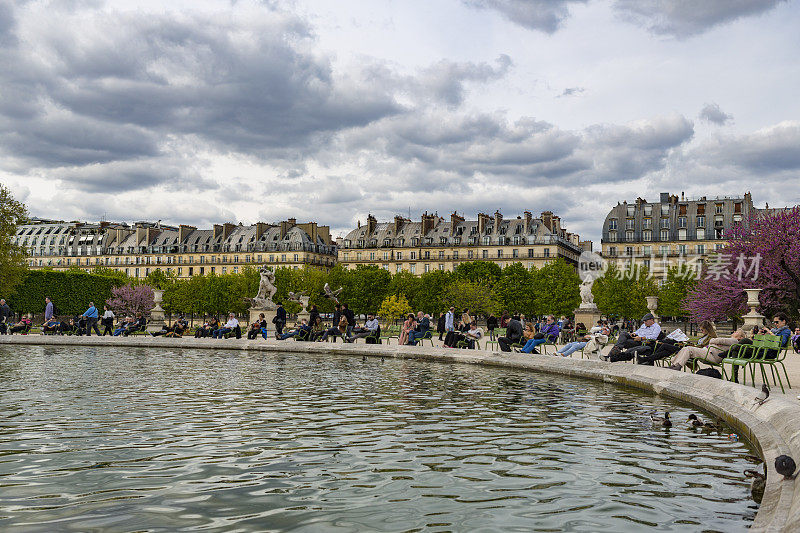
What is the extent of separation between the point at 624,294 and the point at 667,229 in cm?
2266

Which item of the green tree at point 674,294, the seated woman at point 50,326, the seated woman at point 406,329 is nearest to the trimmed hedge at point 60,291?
the seated woman at point 50,326

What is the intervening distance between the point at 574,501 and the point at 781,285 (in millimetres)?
31141

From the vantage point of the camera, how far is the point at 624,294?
7419 cm

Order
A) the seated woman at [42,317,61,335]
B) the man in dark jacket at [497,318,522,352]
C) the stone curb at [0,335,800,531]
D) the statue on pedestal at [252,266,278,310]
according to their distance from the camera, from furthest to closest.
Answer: the statue on pedestal at [252,266,278,310]
the seated woman at [42,317,61,335]
the man in dark jacket at [497,318,522,352]
the stone curb at [0,335,800,531]

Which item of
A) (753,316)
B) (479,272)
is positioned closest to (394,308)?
(479,272)

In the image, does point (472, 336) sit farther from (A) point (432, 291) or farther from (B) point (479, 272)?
(A) point (432, 291)

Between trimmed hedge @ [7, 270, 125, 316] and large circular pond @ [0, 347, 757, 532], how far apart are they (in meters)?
49.4

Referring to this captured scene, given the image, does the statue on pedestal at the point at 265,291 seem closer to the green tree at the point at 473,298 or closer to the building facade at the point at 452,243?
the green tree at the point at 473,298

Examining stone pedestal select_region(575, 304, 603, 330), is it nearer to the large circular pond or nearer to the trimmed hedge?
the large circular pond

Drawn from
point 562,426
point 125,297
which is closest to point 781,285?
point 562,426

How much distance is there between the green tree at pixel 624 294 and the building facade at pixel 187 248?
151 feet

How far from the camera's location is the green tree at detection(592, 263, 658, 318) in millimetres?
73312

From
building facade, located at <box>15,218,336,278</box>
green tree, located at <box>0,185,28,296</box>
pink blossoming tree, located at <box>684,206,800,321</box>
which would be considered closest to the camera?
pink blossoming tree, located at <box>684,206,800,321</box>

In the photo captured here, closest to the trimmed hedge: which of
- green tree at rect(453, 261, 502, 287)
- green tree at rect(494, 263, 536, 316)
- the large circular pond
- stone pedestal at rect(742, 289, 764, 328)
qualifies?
green tree at rect(453, 261, 502, 287)
